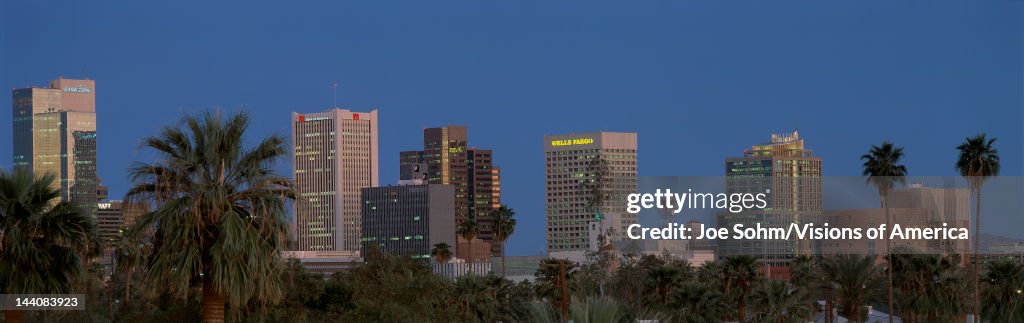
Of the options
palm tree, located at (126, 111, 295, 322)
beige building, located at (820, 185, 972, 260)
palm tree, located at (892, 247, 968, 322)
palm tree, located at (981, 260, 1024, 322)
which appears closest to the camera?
palm tree, located at (126, 111, 295, 322)

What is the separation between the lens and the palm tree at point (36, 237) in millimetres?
24250

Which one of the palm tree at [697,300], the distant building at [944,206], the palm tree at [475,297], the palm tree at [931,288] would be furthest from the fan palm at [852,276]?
the palm tree at [475,297]

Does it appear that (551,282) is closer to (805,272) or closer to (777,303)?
(777,303)

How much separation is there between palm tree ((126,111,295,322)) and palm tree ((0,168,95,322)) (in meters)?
1.94

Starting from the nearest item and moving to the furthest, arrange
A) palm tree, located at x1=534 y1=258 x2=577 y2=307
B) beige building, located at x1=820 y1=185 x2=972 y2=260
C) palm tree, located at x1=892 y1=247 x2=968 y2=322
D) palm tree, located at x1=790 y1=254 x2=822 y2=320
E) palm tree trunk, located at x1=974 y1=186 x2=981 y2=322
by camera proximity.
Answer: beige building, located at x1=820 y1=185 x2=972 y2=260
palm tree trunk, located at x1=974 y1=186 x2=981 y2=322
palm tree, located at x1=892 y1=247 x2=968 y2=322
palm tree, located at x1=534 y1=258 x2=577 y2=307
palm tree, located at x1=790 y1=254 x2=822 y2=320

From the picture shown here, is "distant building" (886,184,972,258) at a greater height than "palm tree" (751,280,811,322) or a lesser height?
greater

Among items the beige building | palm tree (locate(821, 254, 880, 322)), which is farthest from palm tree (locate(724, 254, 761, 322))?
the beige building

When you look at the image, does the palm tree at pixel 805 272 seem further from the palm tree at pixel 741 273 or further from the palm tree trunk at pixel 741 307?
the palm tree trunk at pixel 741 307

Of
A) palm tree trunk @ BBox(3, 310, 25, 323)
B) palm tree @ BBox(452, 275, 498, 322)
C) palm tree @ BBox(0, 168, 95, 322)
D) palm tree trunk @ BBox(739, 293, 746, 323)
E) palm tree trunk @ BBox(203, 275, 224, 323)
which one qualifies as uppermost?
palm tree @ BBox(0, 168, 95, 322)

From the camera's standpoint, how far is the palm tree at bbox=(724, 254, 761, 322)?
247 ft

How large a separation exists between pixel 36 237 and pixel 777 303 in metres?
49.6

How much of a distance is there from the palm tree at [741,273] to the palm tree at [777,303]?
3239 millimetres

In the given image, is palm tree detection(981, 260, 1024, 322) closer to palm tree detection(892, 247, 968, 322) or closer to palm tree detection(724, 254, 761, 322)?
palm tree detection(892, 247, 968, 322)

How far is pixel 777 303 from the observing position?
227 feet
